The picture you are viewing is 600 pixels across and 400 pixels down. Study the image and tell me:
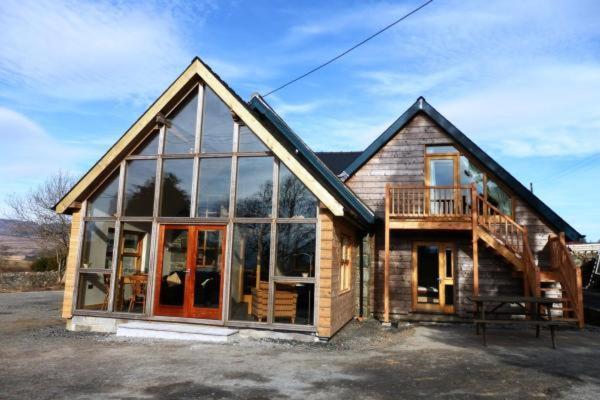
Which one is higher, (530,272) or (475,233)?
(475,233)

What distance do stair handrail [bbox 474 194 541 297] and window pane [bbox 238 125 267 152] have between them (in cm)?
566

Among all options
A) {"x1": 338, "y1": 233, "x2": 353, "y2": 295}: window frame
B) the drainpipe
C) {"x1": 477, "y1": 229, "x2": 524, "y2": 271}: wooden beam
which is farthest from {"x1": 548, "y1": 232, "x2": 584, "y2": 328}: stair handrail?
{"x1": 338, "y1": 233, "x2": 353, "y2": 295}: window frame

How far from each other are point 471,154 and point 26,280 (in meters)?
21.7

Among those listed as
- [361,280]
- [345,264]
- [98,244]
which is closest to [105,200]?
[98,244]

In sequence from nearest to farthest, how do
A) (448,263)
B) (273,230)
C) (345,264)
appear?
1. (273,230)
2. (345,264)
3. (448,263)

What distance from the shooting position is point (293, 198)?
9320mm

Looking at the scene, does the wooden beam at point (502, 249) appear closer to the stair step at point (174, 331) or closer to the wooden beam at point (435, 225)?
the wooden beam at point (435, 225)

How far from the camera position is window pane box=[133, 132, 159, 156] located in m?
10.3

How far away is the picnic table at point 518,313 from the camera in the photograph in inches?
338

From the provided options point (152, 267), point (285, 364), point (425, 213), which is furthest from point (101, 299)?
point (425, 213)

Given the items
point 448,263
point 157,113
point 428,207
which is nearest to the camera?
point 157,113

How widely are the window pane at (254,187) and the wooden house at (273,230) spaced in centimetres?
2

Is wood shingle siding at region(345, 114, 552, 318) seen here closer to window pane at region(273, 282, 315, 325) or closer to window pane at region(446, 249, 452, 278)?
window pane at region(446, 249, 452, 278)

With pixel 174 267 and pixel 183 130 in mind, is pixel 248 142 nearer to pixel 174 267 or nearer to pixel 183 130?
pixel 183 130
